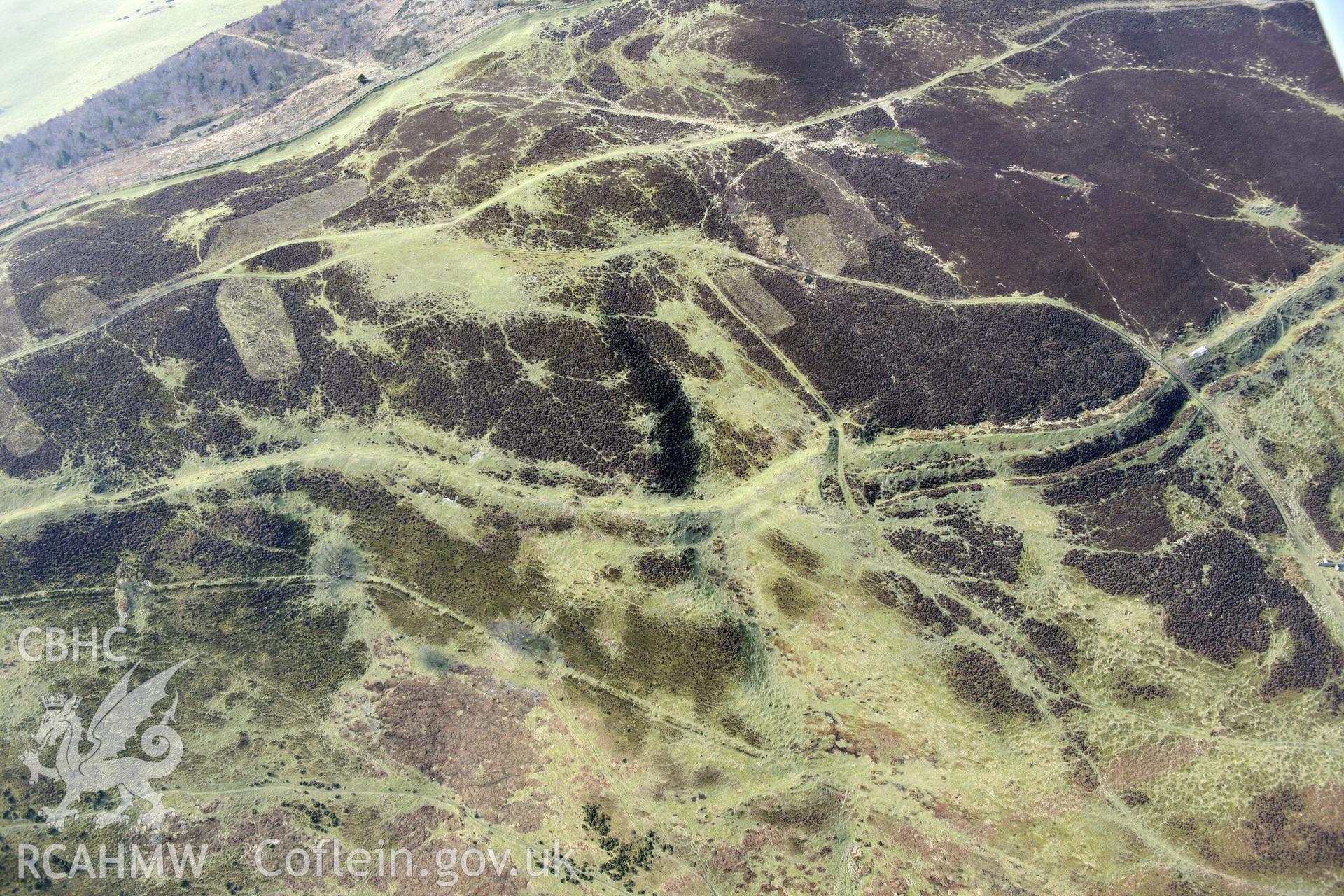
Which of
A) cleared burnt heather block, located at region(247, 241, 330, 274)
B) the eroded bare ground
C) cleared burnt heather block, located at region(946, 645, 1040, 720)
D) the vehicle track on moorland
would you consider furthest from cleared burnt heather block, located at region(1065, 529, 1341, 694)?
cleared burnt heather block, located at region(247, 241, 330, 274)

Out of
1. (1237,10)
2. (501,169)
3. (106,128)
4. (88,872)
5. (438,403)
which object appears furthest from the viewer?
(106,128)

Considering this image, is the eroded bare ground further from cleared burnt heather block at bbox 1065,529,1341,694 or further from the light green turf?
the light green turf

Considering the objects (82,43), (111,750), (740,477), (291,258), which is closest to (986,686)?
(740,477)

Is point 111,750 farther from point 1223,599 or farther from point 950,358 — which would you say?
point 1223,599

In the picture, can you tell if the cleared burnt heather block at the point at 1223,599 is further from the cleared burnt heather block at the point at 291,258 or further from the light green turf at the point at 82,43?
the light green turf at the point at 82,43

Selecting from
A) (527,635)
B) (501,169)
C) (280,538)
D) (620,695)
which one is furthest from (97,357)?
(620,695)

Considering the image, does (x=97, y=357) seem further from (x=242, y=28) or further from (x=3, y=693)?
(x=242, y=28)
